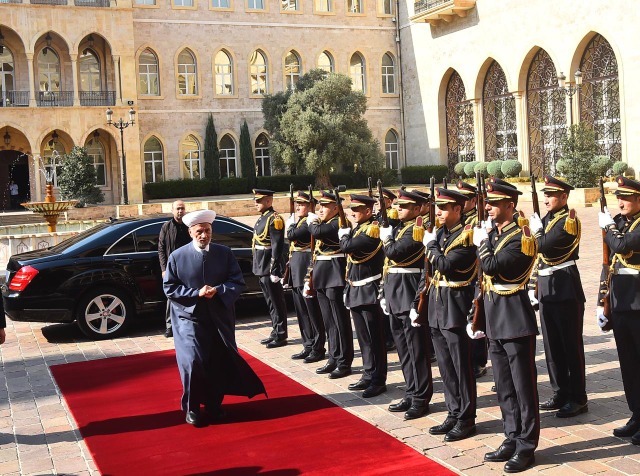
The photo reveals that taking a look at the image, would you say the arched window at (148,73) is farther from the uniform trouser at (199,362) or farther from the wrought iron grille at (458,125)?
the uniform trouser at (199,362)

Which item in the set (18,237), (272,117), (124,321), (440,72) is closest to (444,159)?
(440,72)

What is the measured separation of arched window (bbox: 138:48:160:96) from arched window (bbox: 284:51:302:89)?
6.48 metres

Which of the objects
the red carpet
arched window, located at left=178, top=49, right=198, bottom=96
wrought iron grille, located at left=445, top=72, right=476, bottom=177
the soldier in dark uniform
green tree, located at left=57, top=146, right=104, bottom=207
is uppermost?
arched window, located at left=178, top=49, right=198, bottom=96

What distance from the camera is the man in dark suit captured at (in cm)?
698

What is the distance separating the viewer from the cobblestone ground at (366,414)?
5.78 metres

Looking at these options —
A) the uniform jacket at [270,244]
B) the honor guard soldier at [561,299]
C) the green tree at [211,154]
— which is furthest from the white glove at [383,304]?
the green tree at [211,154]

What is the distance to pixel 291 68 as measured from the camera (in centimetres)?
4184

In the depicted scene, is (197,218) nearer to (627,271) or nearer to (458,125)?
(627,271)

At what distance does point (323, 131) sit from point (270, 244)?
25.9 metres

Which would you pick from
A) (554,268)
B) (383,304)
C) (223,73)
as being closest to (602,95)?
(223,73)

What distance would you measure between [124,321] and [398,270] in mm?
5000

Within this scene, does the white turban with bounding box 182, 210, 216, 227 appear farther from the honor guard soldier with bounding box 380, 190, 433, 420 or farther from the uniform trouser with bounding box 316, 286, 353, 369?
the uniform trouser with bounding box 316, 286, 353, 369

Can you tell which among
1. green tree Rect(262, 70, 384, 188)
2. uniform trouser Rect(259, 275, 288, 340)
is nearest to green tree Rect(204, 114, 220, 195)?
green tree Rect(262, 70, 384, 188)

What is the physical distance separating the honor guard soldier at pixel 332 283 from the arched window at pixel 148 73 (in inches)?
1265
